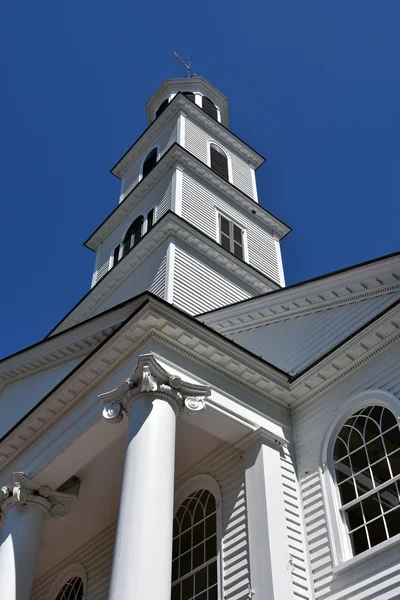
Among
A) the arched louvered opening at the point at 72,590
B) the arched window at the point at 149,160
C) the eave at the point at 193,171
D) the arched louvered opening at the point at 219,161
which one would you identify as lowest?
the arched louvered opening at the point at 72,590

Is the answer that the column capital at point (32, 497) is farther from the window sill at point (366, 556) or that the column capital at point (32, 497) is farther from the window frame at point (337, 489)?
the window sill at point (366, 556)

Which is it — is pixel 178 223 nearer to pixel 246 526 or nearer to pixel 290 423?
pixel 290 423

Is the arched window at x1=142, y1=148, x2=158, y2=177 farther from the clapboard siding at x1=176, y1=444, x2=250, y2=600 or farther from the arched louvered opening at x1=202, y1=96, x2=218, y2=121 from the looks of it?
the clapboard siding at x1=176, y1=444, x2=250, y2=600

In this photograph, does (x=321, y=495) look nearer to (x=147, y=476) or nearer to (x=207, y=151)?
(x=147, y=476)

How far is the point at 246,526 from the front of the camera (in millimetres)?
10867

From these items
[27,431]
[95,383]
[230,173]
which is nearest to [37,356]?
[27,431]

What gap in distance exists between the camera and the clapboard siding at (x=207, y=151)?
89.9 ft

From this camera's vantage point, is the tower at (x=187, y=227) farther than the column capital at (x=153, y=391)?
Yes

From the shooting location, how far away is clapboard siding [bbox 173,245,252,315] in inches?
754

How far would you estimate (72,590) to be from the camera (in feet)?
47.2

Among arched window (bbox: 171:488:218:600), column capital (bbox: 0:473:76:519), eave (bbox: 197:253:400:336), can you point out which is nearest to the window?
eave (bbox: 197:253:400:336)

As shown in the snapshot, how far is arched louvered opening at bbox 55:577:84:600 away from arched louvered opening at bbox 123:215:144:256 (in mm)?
12713

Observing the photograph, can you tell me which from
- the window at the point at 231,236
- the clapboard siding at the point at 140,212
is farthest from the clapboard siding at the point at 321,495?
the clapboard siding at the point at 140,212

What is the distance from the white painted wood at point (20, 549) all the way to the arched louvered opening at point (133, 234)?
1380cm
